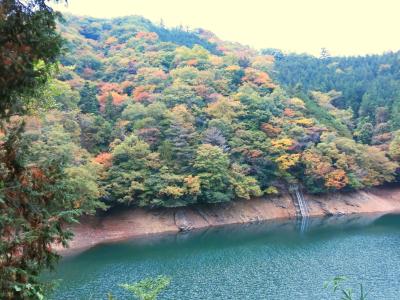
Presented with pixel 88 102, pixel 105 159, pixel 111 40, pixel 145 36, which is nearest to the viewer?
pixel 105 159

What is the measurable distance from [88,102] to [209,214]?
16.6 meters

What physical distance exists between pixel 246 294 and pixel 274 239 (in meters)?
15.1

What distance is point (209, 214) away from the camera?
4216 cm

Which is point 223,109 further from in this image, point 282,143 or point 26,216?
point 26,216

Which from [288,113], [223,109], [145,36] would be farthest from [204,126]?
[145,36]

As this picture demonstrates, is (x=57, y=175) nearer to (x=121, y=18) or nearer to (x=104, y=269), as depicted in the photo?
(x=104, y=269)

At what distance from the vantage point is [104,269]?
87.4 ft

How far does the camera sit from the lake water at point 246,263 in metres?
22.3

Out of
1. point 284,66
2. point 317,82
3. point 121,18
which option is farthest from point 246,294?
point 121,18

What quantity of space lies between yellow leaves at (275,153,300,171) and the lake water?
762cm

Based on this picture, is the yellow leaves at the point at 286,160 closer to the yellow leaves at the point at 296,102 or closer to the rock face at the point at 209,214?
the rock face at the point at 209,214

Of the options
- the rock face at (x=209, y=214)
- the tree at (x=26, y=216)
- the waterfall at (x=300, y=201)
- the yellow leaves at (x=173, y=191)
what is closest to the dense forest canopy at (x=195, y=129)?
the yellow leaves at (x=173, y=191)

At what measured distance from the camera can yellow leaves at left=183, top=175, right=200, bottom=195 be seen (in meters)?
38.4

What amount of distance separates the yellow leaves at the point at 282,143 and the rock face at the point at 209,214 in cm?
559
